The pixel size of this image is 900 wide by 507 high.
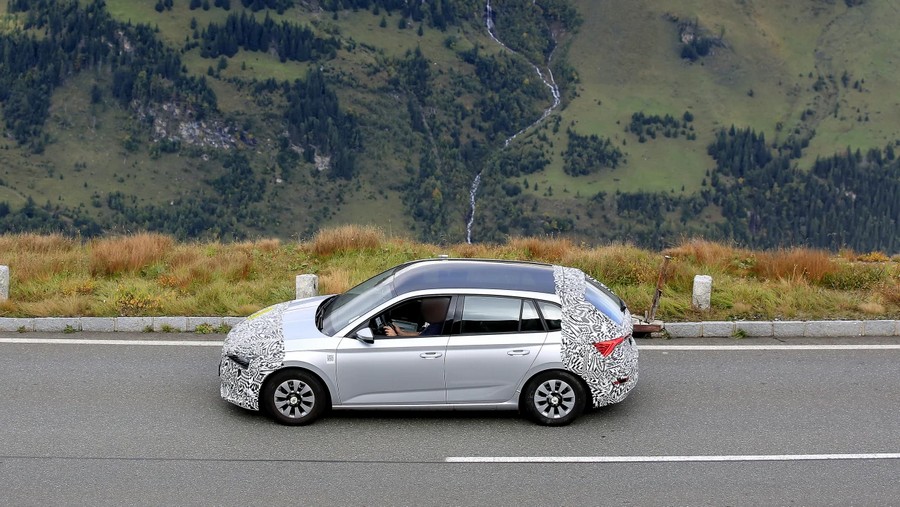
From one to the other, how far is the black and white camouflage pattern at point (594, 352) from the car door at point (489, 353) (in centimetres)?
28

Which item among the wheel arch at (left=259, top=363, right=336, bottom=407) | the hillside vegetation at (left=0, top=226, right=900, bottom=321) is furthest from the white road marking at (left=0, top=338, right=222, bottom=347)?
the wheel arch at (left=259, top=363, right=336, bottom=407)

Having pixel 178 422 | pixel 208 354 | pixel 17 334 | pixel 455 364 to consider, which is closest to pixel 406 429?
pixel 455 364

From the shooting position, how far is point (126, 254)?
15.1 metres

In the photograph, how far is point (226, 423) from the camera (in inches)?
347

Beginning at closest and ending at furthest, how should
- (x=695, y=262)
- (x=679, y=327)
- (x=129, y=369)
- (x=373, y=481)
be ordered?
(x=373, y=481) < (x=129, y=369) < (x=679, y=327) < (x=695, y=262)

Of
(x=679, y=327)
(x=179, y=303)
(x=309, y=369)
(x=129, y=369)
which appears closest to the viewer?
(x=309, y=369)

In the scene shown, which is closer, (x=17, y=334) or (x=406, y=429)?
(x=406, y=429)

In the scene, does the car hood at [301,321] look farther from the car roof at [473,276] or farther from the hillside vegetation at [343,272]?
the hillside vegetation at [343,272]

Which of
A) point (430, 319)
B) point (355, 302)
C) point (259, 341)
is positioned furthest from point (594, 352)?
point (259, 341)

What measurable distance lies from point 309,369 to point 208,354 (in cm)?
278

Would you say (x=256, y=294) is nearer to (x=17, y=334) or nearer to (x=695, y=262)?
(x=17, y=334)

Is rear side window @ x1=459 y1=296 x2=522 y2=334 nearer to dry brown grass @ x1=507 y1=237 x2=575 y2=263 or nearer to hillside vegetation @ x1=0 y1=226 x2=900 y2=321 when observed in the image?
hillside vegetation @ x1=0 y1=226 x2=900 y2=321

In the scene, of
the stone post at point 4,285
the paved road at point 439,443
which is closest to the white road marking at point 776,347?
the paved road at point 439,443

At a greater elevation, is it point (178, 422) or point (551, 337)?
point (551, 337)
